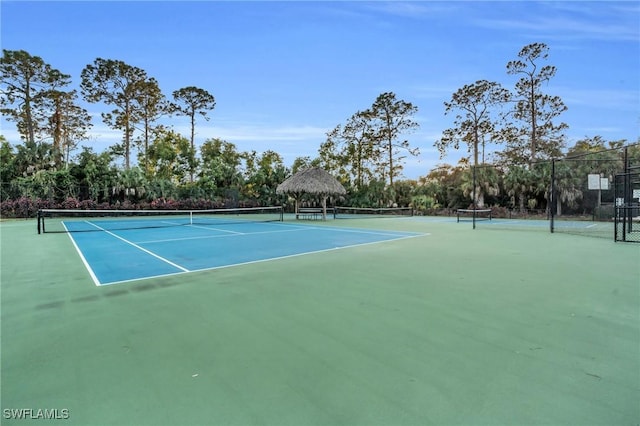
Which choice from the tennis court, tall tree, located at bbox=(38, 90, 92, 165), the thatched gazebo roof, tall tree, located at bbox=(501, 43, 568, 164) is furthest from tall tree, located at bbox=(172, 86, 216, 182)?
tall tree, located at bbox=(501, 43, 568, 164)

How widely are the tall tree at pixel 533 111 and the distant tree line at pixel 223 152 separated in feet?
0.23

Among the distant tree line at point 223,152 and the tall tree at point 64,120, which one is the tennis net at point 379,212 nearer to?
the distant tree line at point 223,152

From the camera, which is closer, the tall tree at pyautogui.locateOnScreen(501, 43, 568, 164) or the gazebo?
the gazebo

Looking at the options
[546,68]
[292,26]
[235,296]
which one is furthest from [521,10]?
[546,68]

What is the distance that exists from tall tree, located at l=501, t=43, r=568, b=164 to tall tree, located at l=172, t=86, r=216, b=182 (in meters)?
24.5

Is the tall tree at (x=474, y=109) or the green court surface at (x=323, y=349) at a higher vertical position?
the tall tree at (x=474, y=109)

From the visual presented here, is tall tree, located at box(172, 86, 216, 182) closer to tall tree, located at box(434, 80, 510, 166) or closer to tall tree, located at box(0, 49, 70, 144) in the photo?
tall tree, located at box(0, 49, 70, 144)

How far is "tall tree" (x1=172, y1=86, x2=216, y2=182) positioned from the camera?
100ft

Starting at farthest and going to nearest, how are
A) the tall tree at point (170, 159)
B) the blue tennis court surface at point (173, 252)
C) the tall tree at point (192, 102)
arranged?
1. the tall tree at point (192, 102)
2. the tall tree at point (170, 159)
3. the blue tennis court surface at point (173, 252)

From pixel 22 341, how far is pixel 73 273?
9.71 ft

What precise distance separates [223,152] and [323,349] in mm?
30361

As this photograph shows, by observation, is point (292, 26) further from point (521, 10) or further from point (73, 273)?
point (73, 273)

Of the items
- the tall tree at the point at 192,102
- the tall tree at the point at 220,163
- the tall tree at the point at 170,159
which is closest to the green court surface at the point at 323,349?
the tall tree at the point at 220,163

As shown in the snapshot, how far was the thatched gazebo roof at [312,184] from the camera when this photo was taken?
19281mm
